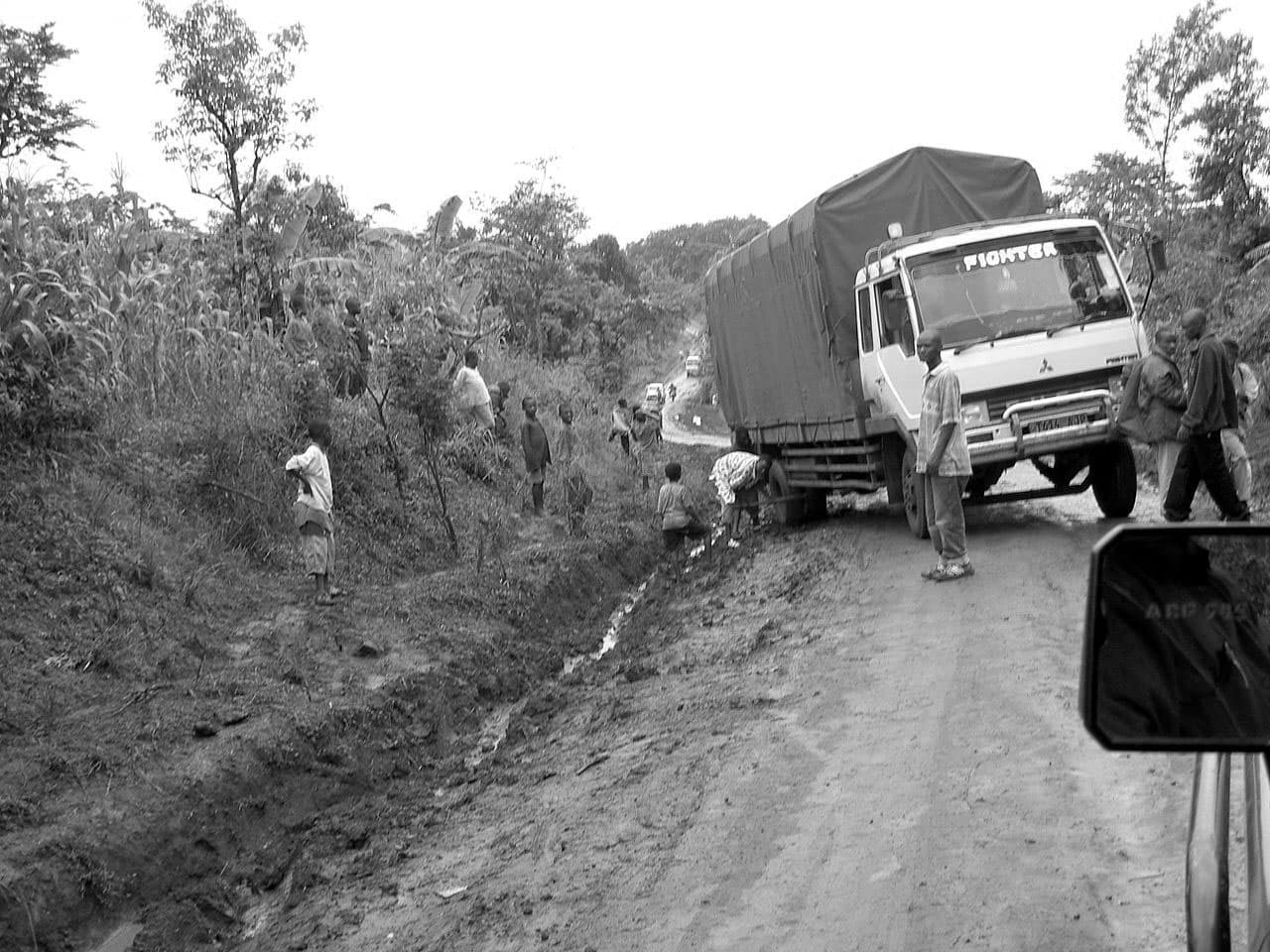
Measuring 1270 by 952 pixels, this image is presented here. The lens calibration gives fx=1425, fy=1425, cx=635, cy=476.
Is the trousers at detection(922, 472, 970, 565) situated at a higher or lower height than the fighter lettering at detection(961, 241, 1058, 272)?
lower

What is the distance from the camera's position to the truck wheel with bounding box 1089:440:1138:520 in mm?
12109

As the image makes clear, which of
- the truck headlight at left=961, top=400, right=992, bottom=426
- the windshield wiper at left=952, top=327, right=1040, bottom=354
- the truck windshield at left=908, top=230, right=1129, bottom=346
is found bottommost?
the truck headlight at left=961, top=400, right=992, bottom=426

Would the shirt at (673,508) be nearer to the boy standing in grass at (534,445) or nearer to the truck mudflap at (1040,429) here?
the boy standing in grass at (534,445)

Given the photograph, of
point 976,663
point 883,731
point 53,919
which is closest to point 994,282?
point 976,663

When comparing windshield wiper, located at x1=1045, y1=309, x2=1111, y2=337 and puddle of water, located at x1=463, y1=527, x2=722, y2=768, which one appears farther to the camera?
windshield wiper, located at x1=1045, y1=309, x2=1111, y2=337

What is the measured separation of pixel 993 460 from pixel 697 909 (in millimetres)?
7035

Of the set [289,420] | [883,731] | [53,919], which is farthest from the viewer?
[289,420]

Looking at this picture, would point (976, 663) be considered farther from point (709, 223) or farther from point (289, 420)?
point (709, 223)

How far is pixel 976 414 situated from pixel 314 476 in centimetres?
528

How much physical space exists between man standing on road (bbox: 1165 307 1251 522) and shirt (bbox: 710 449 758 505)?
6.46 meters

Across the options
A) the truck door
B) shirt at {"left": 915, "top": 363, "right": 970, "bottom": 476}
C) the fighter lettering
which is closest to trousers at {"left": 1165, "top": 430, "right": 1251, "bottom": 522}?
shirt at {"left": 915, "top": 363, "right": 970, "bottom": 476}

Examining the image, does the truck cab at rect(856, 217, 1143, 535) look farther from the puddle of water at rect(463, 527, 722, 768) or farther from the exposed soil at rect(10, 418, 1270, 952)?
the puddle of water at rect(463, 527, 722, 768)

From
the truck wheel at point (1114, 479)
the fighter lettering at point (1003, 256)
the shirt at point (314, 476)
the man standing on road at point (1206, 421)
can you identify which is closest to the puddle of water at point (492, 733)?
the shirt at point (314, 476)

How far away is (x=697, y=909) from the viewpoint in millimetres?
5172
